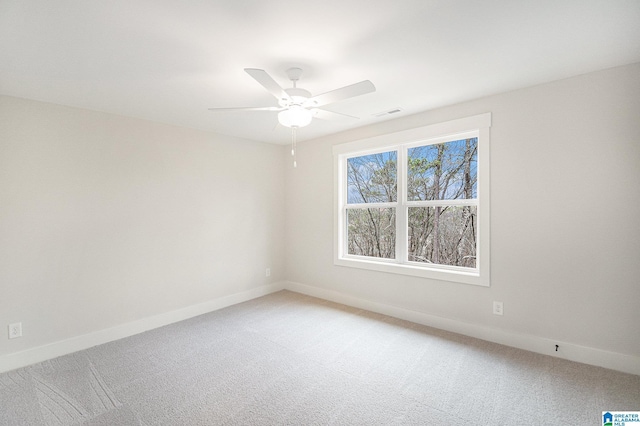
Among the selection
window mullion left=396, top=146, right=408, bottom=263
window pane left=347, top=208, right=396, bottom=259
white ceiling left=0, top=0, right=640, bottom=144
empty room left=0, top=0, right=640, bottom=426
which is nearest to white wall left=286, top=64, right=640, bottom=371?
empty room left=0, top=0, right=640, bottom=426

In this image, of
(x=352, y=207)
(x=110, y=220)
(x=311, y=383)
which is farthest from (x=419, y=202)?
(x=110, y=220)

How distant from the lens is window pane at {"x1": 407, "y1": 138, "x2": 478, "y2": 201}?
132 inches

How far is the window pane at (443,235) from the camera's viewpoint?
334cm

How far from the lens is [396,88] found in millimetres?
2746

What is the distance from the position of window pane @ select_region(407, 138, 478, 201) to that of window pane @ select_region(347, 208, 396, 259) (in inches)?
18.2

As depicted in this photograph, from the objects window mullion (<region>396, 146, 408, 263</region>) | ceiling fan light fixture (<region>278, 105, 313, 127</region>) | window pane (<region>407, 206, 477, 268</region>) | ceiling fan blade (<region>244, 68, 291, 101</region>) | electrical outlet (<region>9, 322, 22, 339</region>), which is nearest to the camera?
ceiling fan blade (<region>244, 68, 291, 101</region>)

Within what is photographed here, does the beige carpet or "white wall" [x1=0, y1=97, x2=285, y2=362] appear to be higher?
"white wall" [x1=0, y1=97, x2=285, y2=362]

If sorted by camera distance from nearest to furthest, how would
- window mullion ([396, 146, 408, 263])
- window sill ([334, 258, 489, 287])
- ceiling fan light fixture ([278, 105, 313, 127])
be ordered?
ceiling fan light fixture ([278, 105, 313, 127]), window sill ([334, 258, 489, 287]), window mullion ([396, 146, 408, 263])

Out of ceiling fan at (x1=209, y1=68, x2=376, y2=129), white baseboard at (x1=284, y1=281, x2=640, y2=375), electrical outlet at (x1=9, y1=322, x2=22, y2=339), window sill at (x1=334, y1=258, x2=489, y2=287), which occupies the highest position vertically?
ceiling fan at (x1=209, y1=68, x2=376, y2=129)

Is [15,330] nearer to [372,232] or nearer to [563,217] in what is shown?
[372,232]

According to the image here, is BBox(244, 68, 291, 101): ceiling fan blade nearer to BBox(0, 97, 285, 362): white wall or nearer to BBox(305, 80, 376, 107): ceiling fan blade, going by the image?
BBox(305, 80, 376, 107): ceiling fan blade

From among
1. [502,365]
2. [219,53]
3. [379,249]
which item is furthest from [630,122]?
[219,53]

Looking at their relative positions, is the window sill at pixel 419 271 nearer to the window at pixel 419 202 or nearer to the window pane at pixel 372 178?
the window at pixel 419 202

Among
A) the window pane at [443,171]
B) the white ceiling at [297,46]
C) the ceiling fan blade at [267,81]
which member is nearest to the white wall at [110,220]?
the white ceiling at [297,46]
